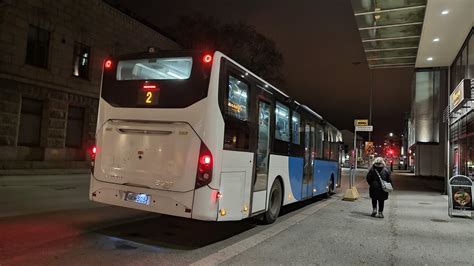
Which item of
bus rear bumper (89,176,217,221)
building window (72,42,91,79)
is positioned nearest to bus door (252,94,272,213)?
bus rear bumper (89,176,217,221)

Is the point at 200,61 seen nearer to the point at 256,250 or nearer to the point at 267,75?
the point at 256,250

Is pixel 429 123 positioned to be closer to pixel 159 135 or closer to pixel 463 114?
pixel 463 114

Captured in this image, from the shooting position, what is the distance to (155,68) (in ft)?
24.2

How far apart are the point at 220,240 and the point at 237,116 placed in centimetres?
237

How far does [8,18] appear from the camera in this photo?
18.4 m

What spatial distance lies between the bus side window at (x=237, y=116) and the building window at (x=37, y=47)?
16.3 m

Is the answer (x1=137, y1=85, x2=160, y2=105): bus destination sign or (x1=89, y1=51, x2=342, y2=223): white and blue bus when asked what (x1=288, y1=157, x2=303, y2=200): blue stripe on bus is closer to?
(x1=89, y1=51, x2=342, y2=223): white and blue bus

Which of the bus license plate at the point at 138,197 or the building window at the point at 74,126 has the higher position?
the building window at the point at 74,126

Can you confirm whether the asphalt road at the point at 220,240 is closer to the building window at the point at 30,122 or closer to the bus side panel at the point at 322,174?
the bus side panel at the point at 322,174

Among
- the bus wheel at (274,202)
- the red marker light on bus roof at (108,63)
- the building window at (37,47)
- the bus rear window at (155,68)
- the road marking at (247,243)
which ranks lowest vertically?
the road marking at (247,243)

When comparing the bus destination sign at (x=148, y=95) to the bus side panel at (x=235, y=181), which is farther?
the bus destination sign at (x=148, y=95)

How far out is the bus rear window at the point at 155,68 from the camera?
23.1 ft

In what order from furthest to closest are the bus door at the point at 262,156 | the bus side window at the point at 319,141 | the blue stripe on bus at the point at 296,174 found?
the bus side window at the point at 319,141, the blue stripe on bus at the point at 296,174, the bus door at the point at 262,156

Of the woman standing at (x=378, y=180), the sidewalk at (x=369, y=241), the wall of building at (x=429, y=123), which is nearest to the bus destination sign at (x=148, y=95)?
the sidewalk at (x=369, y=241)
